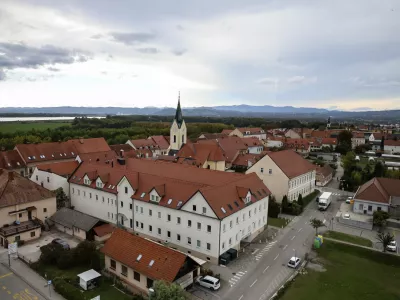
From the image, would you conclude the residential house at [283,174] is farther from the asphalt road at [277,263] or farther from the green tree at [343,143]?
the green tree at [343,143]

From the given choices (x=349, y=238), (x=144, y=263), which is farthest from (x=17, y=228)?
(x=349, y=238)

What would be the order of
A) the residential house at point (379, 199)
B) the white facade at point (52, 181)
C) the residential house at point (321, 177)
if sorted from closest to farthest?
the residential house at point (379, 199) < the white facade at point (52, 181) < the residential house at point (321, 177)

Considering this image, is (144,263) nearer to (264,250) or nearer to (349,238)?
(264,250)

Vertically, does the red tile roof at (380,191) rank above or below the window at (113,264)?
above

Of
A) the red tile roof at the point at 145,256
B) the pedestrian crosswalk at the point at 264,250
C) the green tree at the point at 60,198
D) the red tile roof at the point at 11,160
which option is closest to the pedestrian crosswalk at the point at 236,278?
the pedestrian crosswalk at the point at 264,250

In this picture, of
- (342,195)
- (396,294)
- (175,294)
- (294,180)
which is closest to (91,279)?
(175,294)

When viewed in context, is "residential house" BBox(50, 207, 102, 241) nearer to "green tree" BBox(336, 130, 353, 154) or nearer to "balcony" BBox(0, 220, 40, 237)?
"balcony" BBox(0, 220, 40, 237)
